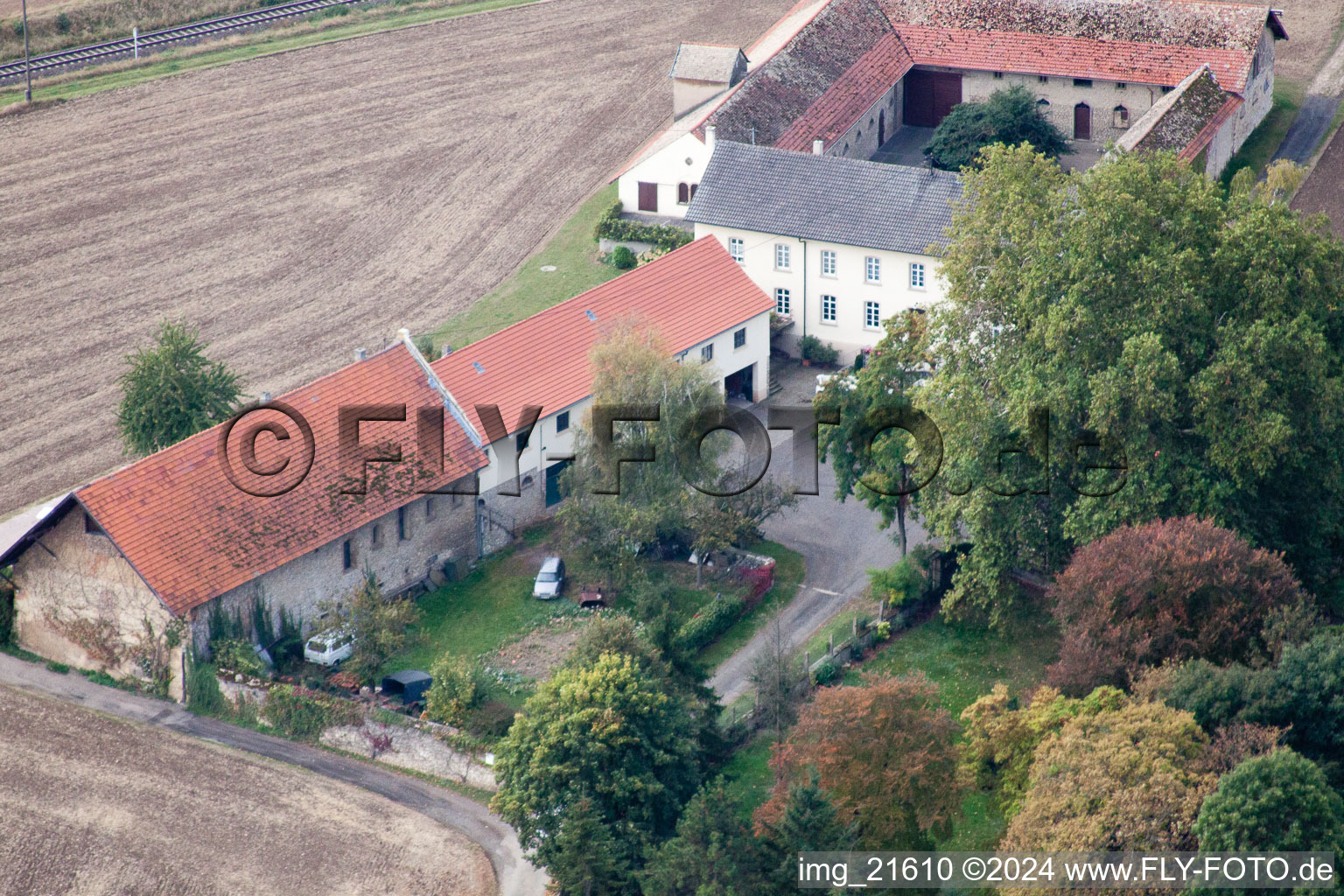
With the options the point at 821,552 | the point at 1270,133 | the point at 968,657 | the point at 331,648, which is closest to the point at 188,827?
the point at 331,648

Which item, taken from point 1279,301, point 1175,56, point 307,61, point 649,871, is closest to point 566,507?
point 649,871

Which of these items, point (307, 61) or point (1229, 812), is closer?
point (1229, 812)

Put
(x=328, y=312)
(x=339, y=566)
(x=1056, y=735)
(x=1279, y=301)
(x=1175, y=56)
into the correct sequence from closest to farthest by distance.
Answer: (x=1056, y=735) → (x=1279, y=301) → (x=339, y=566) → (x=328, y=312) → (x=1175, y=56)

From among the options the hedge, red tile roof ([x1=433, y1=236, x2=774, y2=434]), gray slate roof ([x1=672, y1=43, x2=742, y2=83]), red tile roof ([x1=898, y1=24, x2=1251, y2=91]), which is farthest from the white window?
red tile roof ([x1=898, y1=24, x2=1251, y2=91])

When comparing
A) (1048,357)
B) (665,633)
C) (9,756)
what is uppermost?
(1048,357)

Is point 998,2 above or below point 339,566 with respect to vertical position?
above

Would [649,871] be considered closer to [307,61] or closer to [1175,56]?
[1175,56]

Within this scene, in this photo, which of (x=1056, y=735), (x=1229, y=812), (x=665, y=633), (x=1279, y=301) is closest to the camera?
(x=1229, y=812)
